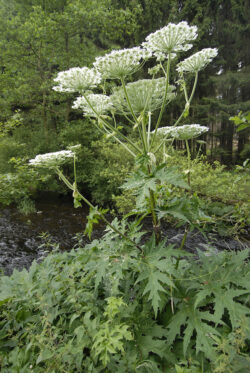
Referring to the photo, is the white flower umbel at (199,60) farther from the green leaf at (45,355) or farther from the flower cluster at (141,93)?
the green leaf at (45,355)

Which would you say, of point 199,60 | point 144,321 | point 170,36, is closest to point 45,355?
point 144,321

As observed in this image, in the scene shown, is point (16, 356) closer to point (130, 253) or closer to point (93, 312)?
point (93, 312)

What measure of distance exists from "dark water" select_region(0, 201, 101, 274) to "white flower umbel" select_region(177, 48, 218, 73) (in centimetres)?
538

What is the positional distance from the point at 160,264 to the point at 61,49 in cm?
1618

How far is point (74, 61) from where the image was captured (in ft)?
43.4

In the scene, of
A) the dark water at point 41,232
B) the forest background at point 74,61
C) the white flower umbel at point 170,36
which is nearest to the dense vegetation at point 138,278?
the white flower umbel at point 170,36

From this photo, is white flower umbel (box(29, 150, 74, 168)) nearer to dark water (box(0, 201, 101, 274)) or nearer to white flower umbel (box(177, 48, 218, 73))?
white flower umbel (box(177, 48, 218, 73))

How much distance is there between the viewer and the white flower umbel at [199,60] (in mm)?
1908

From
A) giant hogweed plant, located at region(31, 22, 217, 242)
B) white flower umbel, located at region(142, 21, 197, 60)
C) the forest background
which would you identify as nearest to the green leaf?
giant hogweed plant, located at region(31, 22, 217, 242)

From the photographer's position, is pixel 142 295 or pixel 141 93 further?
pixel 141 93

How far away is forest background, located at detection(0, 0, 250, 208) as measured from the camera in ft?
38.9

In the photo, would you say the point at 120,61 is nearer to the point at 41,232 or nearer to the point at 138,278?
the point at 138,278

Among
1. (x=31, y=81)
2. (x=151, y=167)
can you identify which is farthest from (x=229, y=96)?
(x=151, y=167)

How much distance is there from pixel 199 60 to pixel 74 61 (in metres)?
13.6
